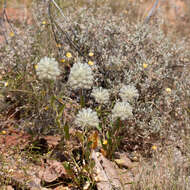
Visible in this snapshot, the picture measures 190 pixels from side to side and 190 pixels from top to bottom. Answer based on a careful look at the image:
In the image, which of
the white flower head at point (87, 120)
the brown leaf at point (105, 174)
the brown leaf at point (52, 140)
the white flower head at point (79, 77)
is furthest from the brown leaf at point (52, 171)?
the white flower head at point (79, 77)

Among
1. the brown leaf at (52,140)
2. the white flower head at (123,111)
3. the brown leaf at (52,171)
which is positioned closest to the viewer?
the white flower head at (123,111)

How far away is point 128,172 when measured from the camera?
8.04 feet

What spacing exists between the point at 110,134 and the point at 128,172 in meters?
0.41

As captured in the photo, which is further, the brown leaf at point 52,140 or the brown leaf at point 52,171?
the brown leaf at point 52,140

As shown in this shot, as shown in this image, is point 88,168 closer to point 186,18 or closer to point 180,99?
point 180,99

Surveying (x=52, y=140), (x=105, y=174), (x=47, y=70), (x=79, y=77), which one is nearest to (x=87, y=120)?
(x=79, y=77)

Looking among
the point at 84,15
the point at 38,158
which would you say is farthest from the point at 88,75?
the point at 84,15

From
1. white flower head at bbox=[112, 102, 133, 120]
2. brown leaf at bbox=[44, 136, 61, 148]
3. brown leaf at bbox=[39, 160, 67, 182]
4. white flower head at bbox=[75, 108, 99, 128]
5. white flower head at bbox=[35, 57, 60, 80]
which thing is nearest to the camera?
white flower head at bbox=[35, 57, 60, 80]

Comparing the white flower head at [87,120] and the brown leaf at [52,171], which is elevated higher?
the white flower head at [87,120]

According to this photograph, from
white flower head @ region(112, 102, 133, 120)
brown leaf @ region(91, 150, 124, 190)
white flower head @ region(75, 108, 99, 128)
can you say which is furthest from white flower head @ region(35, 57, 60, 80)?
brown leaf @ region(91, 150, 124, 190)

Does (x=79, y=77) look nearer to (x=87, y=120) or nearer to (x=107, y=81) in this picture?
(x=87, y=120)

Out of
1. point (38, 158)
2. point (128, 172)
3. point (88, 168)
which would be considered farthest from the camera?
point (128, 172)

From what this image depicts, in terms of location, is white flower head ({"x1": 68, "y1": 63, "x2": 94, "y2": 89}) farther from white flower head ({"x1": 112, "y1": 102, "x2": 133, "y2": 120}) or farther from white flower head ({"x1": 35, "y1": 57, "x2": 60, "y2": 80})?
white flower head ({"x1": 112, "y1": 102, "x2": 133, "y2": 120})

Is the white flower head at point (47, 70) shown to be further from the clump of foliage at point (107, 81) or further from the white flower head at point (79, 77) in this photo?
the clump of foliage at point (107, 81)
